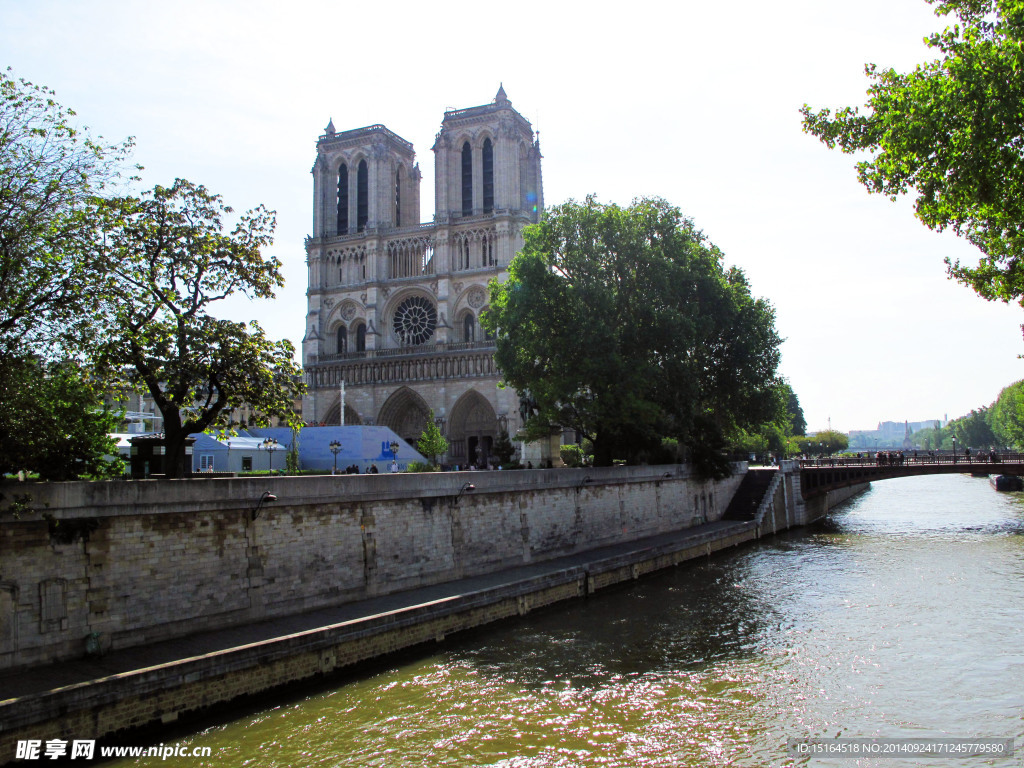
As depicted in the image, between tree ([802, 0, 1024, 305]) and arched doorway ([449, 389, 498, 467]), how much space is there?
129 ft

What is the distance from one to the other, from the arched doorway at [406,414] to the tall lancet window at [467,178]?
14567 mm

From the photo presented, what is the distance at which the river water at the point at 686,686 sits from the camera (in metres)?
10.7

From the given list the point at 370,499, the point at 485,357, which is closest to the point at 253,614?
the point at 370,499

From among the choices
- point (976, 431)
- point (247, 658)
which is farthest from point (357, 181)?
point (976, 431)

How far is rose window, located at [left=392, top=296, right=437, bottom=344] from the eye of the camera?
5766 centimetres

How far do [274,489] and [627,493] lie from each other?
56.6ft

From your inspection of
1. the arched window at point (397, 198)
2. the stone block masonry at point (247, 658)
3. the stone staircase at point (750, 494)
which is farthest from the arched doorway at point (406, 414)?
the stone block masonry at point (247, 658)

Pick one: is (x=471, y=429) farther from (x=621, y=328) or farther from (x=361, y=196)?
(x=621, y=328)

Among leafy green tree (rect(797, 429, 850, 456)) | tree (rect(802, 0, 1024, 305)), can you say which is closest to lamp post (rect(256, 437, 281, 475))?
tree (rect(802, 0, 1024, 305))

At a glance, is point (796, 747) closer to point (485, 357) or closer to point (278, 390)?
point (278, 390)

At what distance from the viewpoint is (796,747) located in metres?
10.8

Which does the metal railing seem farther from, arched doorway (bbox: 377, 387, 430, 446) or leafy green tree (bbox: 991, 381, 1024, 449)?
leafy green tree (bbox: 991, 381, 1024, 449)

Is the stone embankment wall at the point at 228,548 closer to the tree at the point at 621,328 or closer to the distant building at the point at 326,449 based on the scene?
the tree at the point at 621,328

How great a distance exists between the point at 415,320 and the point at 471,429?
10044 millimetres
